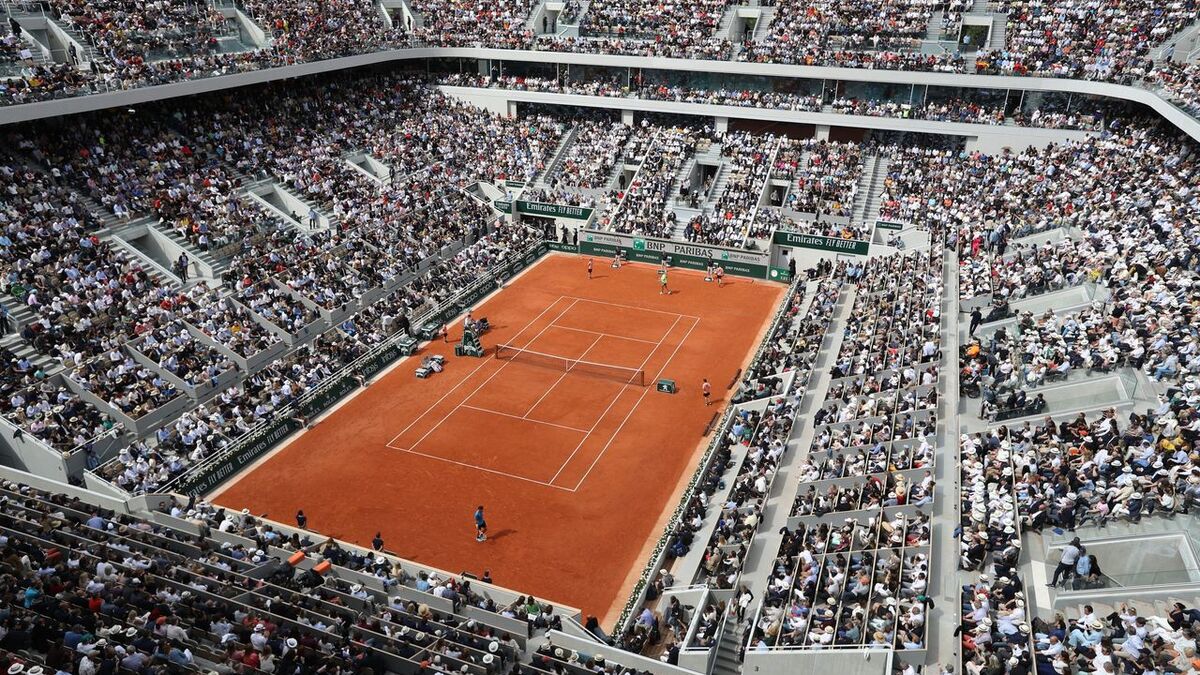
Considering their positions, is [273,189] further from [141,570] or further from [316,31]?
[141,570]

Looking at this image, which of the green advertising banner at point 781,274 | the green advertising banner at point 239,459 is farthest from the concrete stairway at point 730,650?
the green advertising banner at point 781,274

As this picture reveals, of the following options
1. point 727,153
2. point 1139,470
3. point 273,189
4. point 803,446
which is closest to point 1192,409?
point 1139,470

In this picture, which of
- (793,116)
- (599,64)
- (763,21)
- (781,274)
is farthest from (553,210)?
(763,21)

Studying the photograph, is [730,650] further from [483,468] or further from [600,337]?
[600,337]

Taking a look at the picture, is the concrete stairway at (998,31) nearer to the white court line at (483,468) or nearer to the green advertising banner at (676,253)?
the green advertising banner at (676,253)

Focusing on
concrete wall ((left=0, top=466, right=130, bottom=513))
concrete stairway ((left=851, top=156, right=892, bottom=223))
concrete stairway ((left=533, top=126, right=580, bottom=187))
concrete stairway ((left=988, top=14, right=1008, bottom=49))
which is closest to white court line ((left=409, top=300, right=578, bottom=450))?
concrete wall ((left=0, top=466, right=130, bottom=513))

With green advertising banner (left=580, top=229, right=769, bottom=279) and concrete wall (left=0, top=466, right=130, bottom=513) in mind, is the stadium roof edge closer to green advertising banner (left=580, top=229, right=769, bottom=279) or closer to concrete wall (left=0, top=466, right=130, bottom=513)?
green advertising banner (left=580, top=229, right=769, bottom=279)
